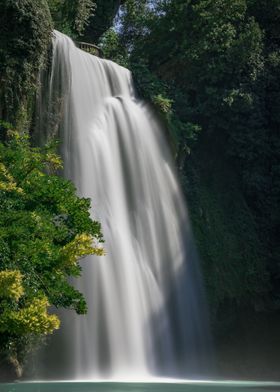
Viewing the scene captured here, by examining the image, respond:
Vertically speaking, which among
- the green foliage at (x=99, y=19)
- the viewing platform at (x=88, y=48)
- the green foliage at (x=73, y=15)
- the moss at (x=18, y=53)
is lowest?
the moss at (x=18, y=53)

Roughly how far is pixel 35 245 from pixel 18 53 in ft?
35.8

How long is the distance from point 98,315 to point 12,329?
389 inches

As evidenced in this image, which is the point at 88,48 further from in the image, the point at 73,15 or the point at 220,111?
the point at 220,111

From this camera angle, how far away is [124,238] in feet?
78.4

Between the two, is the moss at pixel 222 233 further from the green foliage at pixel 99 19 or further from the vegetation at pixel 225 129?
the green foliage at pixel 99 19

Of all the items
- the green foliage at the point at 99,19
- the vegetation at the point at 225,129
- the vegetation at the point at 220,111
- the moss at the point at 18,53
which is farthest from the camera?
the green foliage at the point at 99,19

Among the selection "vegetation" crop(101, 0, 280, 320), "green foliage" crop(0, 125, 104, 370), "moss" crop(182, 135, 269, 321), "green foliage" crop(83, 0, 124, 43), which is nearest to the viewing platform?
"vegetation" crop(101, 0, 280, 320)

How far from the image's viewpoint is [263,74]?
105 ft

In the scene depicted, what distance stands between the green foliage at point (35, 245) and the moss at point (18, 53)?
22.2 feet

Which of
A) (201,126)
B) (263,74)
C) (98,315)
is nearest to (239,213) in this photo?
(201,126)

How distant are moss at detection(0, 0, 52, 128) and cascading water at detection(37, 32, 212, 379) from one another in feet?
4.39

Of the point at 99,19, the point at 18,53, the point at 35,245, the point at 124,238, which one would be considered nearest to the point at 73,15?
the point at 99,19

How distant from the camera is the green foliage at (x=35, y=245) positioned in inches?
451

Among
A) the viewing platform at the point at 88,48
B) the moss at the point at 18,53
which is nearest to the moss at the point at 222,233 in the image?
the viewing platform at the point at 88,48
